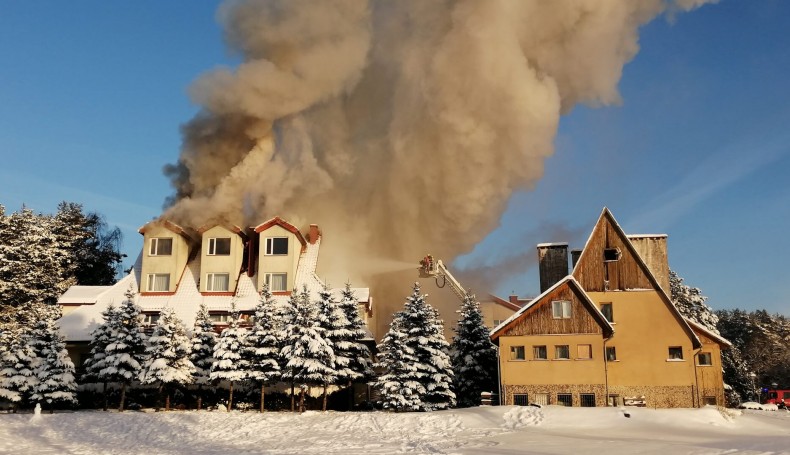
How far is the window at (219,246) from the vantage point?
47469 millimetres

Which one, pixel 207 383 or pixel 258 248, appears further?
pixel 258 248

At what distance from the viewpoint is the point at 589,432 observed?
92.3 feet

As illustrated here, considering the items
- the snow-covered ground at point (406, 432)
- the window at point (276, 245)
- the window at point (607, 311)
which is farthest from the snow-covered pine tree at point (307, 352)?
the window at point (607, 311)

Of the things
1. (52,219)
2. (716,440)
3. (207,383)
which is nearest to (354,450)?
(716,440)

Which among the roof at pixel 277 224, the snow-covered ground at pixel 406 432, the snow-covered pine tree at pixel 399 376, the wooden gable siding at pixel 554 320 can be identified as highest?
the roof at pixel 277 224

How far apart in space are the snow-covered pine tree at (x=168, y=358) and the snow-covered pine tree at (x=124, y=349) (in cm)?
98

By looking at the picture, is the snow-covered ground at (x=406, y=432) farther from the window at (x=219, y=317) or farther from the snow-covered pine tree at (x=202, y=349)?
the window at (x=219, y=317)

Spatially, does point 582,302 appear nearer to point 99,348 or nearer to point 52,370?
point 99,348

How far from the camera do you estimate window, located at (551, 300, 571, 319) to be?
125ft

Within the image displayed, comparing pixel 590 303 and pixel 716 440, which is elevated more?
pixel 590 303

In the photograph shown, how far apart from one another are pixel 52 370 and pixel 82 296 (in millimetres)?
12090

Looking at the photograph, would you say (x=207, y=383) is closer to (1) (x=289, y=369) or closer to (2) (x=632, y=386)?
(1) (x=289, y=369)

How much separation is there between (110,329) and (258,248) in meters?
13.3

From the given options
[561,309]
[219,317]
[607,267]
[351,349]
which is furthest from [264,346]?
[607,267]
